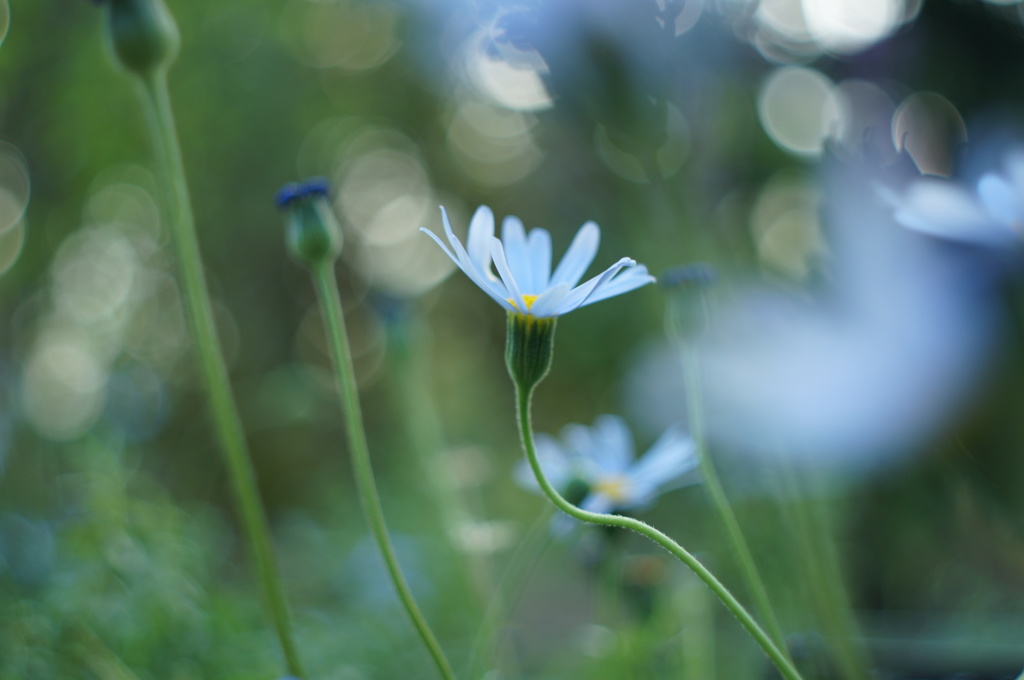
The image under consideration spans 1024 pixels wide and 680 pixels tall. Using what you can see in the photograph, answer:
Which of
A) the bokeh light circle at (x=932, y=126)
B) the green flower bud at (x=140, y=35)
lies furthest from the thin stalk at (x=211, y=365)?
the bokeh light circle at (x=932, y=126)

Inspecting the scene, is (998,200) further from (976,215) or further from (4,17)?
(4,17)

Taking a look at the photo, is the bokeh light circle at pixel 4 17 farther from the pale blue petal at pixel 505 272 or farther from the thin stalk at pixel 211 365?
the pale blue petal at pixel 505 272

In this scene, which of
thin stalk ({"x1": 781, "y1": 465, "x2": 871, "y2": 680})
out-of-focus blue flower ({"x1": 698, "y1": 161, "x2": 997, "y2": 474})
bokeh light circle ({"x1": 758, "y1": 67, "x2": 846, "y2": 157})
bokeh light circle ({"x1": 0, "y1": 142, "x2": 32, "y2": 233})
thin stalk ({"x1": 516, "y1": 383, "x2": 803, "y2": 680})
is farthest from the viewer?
bokeh light circle ({"x1": 0, "y1": 142, "x2": 32, "y2": 233})

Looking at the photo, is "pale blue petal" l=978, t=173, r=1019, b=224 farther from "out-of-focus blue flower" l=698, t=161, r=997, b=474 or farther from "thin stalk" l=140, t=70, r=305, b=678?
"thin stalk" l=140, t=70, r=305, b=678

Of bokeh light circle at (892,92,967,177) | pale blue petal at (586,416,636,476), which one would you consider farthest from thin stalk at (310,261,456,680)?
bokeh light circle at (892,92,967,177)

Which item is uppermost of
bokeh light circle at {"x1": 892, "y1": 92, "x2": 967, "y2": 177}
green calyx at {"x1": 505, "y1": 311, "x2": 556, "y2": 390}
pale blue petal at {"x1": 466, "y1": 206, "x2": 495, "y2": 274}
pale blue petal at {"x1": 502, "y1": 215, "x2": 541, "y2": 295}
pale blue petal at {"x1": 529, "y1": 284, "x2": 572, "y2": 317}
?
pale blue petal at {"x1": 466, "y1": 206, "x2": 495, "y2": 274}
